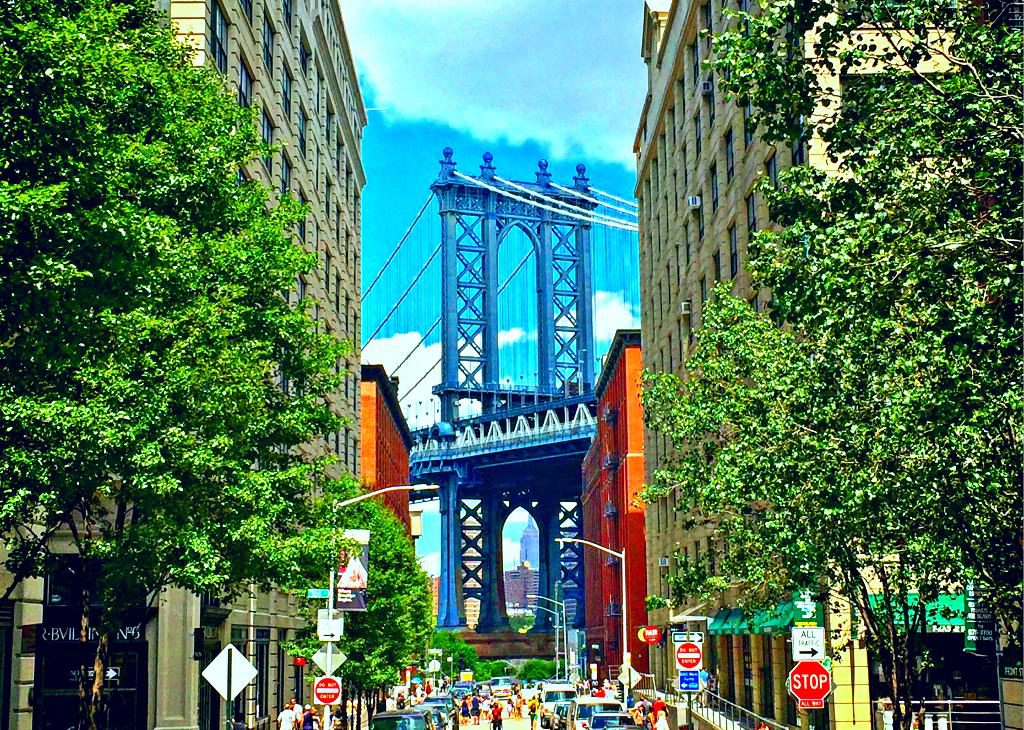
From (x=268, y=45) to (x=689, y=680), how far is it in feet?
87.5

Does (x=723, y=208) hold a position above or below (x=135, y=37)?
above

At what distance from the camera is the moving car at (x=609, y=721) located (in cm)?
3959

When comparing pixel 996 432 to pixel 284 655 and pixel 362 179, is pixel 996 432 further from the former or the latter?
pixel 362 179

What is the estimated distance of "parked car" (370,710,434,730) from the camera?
116ft

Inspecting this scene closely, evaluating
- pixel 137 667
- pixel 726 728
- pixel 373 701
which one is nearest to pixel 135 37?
pixel 137 667

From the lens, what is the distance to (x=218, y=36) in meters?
41.7

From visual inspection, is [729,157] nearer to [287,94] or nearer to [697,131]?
[697,131]

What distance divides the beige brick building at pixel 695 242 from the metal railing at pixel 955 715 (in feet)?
8.06

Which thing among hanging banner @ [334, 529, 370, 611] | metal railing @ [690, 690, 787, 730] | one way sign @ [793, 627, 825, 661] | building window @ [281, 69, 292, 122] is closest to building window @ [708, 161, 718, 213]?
building window @ [281, 69, 292, 122]

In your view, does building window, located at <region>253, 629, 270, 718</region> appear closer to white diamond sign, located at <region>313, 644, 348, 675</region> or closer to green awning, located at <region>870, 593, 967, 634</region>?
white diamond sign, located at <region>313, 644, 348, 675</region>

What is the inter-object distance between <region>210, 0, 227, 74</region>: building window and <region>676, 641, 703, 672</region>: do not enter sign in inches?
786

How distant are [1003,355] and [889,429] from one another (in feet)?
13.0

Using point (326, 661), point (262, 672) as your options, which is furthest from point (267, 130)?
point (326, 661)

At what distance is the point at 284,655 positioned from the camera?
56156mm
